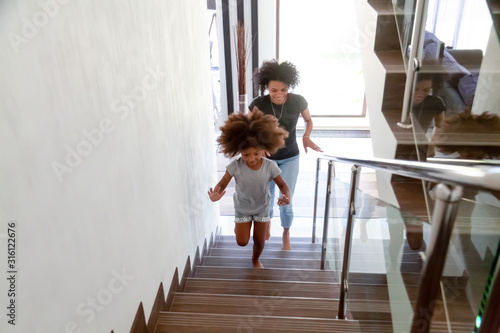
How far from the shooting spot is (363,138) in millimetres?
7469

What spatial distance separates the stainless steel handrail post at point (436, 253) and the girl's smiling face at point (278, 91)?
7.61ft

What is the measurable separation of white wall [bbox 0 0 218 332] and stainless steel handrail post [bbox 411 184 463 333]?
1.00 m

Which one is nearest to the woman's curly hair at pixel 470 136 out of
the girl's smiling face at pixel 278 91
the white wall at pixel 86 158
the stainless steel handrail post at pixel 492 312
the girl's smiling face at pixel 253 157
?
the girl's smiling face at pixel 253 157

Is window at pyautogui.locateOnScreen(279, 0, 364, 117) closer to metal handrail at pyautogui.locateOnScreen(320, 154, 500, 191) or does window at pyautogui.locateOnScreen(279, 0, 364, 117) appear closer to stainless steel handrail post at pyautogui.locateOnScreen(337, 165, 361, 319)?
stainless steel handrail post at pyautogui.locateOnScreen(337, 165, 361, 319)

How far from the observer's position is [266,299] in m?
2.37

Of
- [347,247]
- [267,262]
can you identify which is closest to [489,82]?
[347,247]

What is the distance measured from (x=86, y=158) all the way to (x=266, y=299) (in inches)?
62.2

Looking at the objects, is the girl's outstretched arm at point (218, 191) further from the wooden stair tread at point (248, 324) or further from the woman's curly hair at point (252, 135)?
the wooden stair tread at point (248, 324)

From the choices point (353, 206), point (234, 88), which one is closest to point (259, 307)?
point (353, 206)

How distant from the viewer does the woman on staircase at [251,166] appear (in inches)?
99.8

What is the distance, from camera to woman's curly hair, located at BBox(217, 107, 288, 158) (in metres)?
2.52

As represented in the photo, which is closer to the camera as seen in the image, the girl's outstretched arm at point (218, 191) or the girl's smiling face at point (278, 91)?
the girl's outstretched arm at point (218, 191)

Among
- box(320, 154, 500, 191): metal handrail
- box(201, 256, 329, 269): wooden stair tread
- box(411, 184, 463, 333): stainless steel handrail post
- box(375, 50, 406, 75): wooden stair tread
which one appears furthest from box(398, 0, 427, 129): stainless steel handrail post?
box(411, 184, 463, 333): stainless steel handrail post

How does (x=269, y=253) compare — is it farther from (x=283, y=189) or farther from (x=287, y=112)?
(x=287, y=112)
